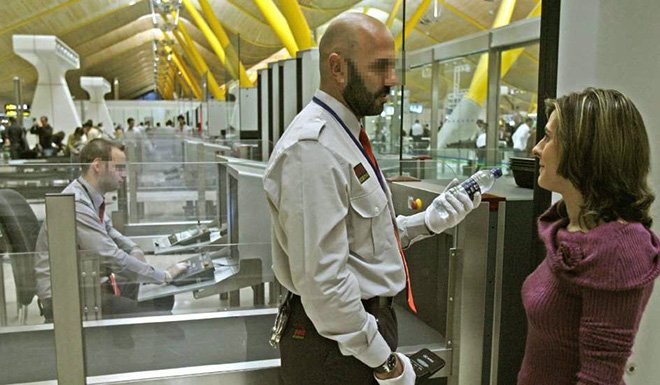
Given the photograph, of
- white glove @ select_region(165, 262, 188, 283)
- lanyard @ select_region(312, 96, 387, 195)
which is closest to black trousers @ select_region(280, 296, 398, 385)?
lanyard @ select_region(312, 96, 387, 195)

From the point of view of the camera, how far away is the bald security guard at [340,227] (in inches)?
56.8

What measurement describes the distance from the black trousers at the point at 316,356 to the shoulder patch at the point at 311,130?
48 cm

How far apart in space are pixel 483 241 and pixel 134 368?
147 centimetres

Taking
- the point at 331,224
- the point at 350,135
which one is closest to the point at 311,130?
the point at 350,135

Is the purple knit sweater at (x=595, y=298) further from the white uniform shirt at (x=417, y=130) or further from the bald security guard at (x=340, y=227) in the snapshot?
the white uniform shirt at (x=417, y=130)

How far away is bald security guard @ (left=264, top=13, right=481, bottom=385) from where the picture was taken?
1443 millimetres

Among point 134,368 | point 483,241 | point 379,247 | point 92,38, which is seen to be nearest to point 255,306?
point 134,368

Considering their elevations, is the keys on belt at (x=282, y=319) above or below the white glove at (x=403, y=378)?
above

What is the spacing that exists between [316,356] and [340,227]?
1.31 ft

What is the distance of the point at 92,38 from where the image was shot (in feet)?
99.8

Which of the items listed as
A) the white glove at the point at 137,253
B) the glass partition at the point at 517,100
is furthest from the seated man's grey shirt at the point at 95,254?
the glass partition at the point at 517,100

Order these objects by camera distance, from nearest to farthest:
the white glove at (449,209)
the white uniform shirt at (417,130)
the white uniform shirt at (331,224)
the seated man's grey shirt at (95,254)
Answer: the white uniform shirt at (331,224), the white glove at (449,209), the seated man's grey shirt at (95,254), the white uniform shirt at (417,130)

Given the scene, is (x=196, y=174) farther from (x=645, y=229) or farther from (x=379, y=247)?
(x=645, y=229)

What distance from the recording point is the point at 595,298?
4.17 feet
